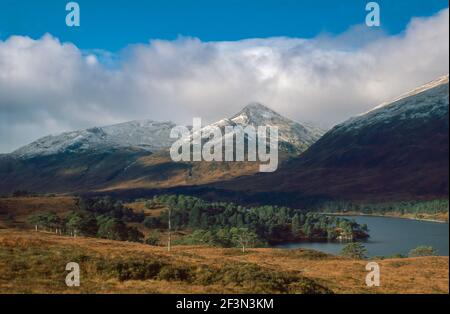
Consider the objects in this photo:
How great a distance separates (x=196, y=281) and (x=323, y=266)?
1352 inches

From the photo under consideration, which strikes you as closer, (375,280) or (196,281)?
(196,281)

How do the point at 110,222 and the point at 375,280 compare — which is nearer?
the point at 375,280
